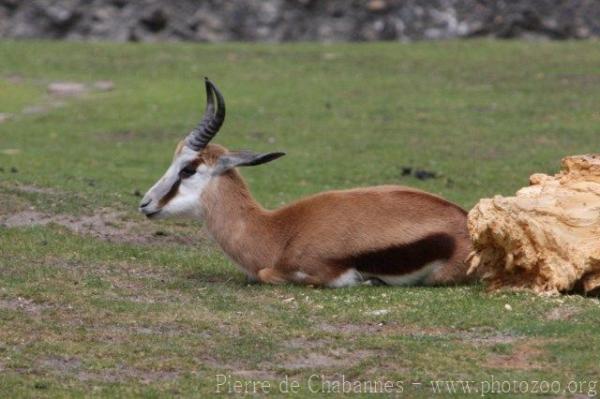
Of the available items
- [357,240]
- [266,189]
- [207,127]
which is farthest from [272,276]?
[266,189]

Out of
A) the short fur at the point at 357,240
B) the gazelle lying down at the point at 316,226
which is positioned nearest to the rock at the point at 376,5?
the gazelle lying down at the point at 316,226

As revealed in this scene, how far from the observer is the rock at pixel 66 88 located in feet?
82.1

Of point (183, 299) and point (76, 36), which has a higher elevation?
point (183, 299)

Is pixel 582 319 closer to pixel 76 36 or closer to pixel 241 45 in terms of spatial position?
pixel 241 45

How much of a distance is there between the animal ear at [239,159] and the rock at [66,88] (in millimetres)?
14583

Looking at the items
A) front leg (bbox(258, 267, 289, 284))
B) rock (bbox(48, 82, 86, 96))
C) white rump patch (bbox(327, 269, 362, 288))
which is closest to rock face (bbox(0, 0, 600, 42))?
rock (bbox(48, 82, 86, 96))

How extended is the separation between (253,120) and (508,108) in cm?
450

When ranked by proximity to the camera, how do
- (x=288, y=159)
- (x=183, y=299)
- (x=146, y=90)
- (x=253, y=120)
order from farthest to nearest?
(x=146, y=90) → (x=253, y=120) → (x=288, y=159) → (x=183, y=299)

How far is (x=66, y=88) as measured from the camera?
996 inches

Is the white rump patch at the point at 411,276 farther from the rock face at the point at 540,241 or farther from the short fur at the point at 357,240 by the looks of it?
the rock face at the point at 540,241

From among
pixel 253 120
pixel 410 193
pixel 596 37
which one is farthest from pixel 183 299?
pixel 596 37

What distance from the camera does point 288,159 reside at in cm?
1914

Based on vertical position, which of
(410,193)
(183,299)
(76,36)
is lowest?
(76,36)

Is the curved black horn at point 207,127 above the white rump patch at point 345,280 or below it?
above
